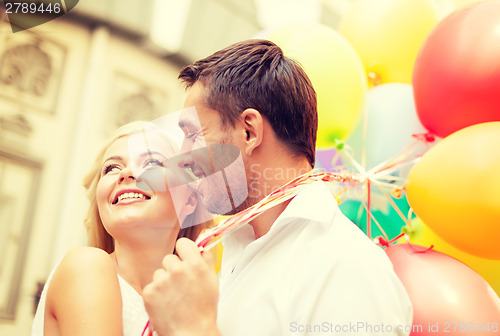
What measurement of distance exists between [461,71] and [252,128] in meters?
0.61

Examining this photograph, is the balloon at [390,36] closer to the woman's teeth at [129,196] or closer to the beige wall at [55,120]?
the woman's teeth at [129,196]

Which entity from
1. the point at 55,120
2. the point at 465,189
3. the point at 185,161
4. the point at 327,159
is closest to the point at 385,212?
the point at 327,159

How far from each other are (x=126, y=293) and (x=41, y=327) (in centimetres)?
18

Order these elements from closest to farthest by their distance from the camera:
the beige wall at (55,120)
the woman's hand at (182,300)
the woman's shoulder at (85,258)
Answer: the woman's hand at (182,300), the woman's shoulder at (85,258), the beige wall at (55,120)

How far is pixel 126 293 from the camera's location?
111cm

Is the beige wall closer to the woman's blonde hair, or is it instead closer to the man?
the woman's blonde hair

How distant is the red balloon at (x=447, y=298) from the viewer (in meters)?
1.09

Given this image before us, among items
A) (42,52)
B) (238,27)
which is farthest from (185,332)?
(238,27)

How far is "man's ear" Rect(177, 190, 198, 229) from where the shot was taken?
3.97 ft

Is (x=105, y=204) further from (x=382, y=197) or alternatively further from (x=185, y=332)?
(x=382, y=197)

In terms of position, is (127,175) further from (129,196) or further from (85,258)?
(85,258)

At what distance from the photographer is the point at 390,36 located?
5.46ft

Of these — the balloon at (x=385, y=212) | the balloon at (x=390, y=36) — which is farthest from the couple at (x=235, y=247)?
the balloon at (x=390, y=36)

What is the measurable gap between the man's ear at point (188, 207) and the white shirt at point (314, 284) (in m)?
0.31
